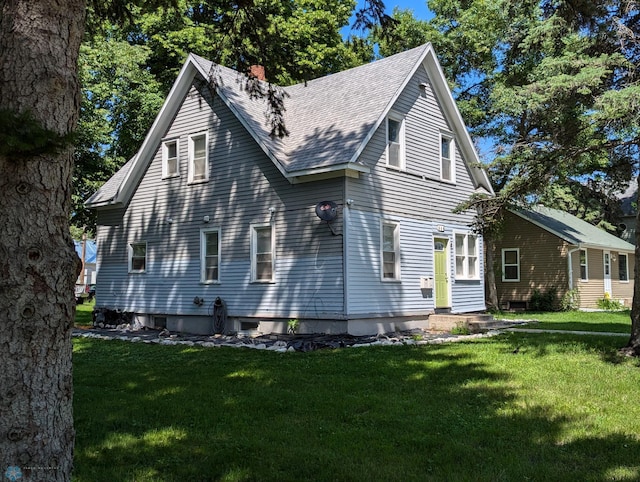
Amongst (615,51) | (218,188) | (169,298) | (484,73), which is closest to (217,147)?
(218,188)

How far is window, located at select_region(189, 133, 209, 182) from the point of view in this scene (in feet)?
54.9

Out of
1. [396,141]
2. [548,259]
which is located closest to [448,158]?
[396,141]

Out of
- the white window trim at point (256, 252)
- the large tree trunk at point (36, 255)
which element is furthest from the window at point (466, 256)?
the large tree trunk at point (36, 255)

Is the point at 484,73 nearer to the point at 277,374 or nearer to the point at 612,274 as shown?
the point at 612,274

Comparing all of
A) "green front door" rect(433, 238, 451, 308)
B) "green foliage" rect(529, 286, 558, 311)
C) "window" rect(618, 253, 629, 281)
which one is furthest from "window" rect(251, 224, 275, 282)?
"window" rect(618, 253, 629, 281)

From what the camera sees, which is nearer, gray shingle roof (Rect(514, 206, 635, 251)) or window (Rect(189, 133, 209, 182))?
window (Rect(189, 133, 209, 182))

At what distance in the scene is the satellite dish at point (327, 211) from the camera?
13.3 metres

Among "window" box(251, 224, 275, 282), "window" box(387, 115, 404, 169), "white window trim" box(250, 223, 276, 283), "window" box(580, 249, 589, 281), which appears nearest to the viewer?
"white window trim" box(250, 223, 276, 283)

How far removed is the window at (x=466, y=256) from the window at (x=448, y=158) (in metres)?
1.83

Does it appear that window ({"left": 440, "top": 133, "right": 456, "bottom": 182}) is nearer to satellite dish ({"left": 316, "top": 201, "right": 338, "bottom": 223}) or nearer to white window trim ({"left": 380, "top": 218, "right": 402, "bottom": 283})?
white window trim ({"left": 380, "top": 218, "right": 402, "bottom": 283})

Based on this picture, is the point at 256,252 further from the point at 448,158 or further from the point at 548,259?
the point at 548,259

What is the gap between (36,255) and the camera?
119 inches

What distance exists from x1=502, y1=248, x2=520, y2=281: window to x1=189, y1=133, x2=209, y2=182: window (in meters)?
15.7

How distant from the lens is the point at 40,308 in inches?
119
